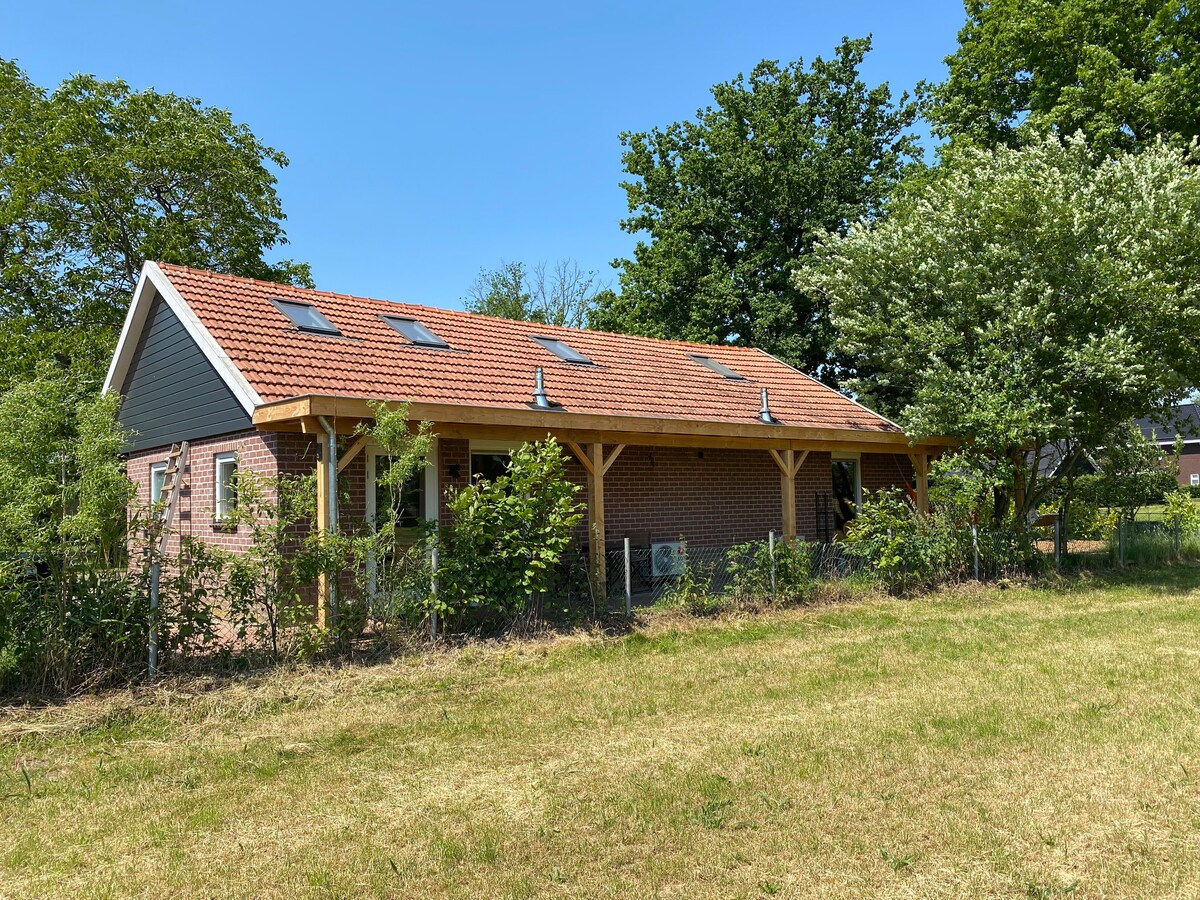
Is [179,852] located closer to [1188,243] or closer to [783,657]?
[783,657]

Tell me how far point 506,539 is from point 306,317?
5752 millimetres

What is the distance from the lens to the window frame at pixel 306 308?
12.5 m

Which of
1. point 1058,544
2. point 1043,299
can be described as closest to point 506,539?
point 1043,299

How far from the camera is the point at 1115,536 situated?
1702cm

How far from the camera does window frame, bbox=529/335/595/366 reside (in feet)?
50.3

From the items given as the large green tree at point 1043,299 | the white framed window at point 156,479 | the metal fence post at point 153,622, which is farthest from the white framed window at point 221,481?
Result: the large green tree at point 1043,299

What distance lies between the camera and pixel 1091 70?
20.3 m

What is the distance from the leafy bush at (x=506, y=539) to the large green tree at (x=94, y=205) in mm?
17387

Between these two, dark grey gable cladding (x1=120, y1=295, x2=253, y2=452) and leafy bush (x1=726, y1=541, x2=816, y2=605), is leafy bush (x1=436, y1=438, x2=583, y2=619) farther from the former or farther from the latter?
dark grey gable cladding (x1=120, y1=295, x2=253, y2=452)

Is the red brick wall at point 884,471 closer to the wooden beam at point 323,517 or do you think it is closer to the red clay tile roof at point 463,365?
the red clay tile roof at point 463,365

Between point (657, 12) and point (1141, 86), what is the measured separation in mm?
12305

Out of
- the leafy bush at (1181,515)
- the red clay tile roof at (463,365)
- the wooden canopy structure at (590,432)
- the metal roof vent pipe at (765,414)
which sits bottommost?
the leafy bush at (1181,515)

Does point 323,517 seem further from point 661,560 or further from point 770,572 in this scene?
point 661,560

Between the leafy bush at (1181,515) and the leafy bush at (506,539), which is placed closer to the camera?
the leafy bush at (506,539)
